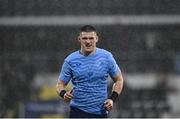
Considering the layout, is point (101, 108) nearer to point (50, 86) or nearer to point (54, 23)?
point (50, 86)

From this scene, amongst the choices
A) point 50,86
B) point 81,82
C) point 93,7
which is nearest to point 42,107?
point 50,86

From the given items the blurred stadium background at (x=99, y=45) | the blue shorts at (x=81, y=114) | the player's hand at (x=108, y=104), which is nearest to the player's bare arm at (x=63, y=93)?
the blue shorts at (x=81, y=114)

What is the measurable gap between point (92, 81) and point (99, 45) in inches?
256

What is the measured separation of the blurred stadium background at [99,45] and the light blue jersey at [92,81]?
5633 mm

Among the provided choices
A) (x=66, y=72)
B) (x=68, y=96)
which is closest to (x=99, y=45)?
(x=66, y=72)

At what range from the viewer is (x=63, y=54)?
42.3ft

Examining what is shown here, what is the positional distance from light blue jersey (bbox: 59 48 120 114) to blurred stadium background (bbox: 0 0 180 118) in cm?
563

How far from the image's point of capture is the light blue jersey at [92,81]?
594 centimetres

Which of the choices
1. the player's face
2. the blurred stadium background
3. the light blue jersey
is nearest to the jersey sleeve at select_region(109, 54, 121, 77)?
the light blue jersey

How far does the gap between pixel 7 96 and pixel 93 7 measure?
1911mm

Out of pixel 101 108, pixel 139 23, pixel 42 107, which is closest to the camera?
pixel 101 108

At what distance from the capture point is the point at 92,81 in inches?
234

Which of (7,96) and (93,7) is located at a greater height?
(93,7)

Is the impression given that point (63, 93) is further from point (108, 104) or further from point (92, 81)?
point (108, 104)
